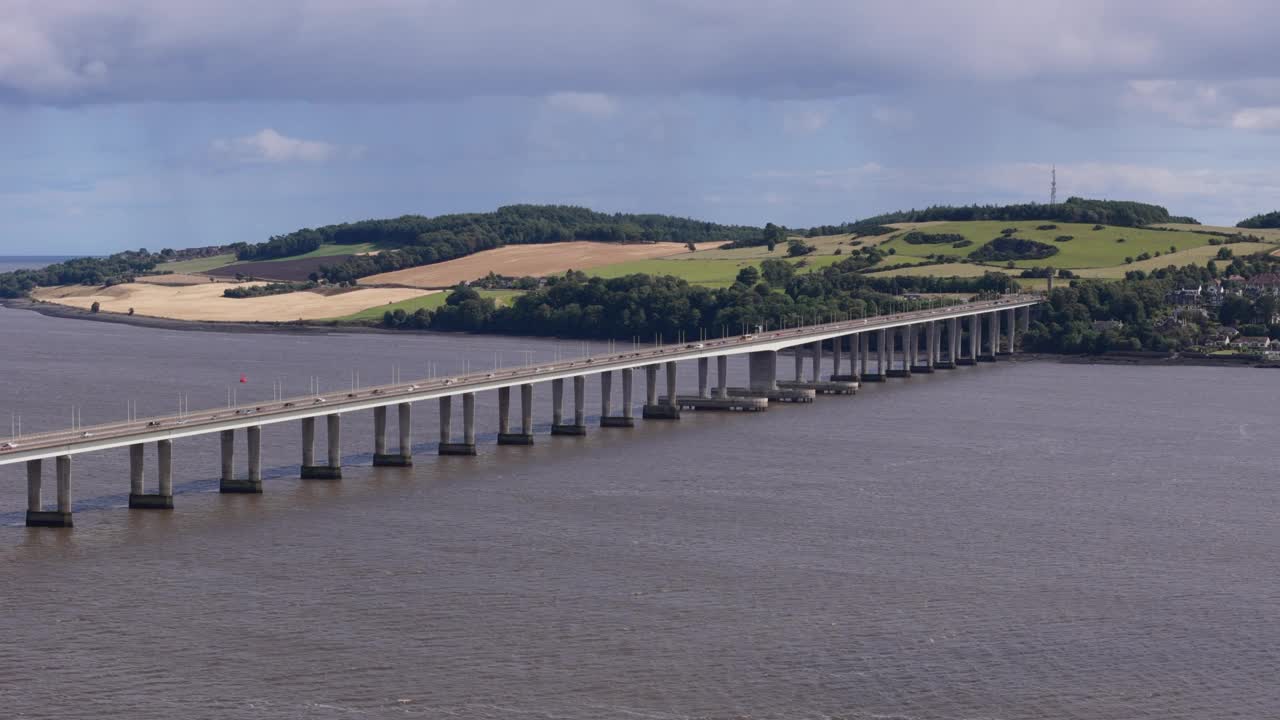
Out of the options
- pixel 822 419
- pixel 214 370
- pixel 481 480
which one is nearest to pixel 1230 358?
pixel 822 419

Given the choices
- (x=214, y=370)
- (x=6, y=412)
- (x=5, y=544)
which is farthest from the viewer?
(x=214, y=370)

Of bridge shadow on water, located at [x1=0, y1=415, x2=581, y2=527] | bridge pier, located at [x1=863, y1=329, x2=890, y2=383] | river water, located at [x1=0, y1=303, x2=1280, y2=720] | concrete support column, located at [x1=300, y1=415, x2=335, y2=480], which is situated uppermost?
bridge pier, located at [x1=863, y1=329, x2=890, y2=383]

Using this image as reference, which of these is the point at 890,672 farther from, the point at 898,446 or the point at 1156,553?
the point at 898,446

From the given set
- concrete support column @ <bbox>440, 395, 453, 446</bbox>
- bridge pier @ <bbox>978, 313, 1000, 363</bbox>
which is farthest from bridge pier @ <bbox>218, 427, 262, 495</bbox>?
bridge pier @ <bbox>978, 313, 1000, 363</bbox>

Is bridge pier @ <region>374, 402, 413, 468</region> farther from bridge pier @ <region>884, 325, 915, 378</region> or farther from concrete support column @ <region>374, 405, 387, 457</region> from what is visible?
bridge pier @ <region>884, 325, 915, 378</region>

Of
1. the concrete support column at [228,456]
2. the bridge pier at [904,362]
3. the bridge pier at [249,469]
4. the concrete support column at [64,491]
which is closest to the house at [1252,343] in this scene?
the bridge pier at [904,362]

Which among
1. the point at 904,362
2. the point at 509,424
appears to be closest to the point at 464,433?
the point at 509,424
